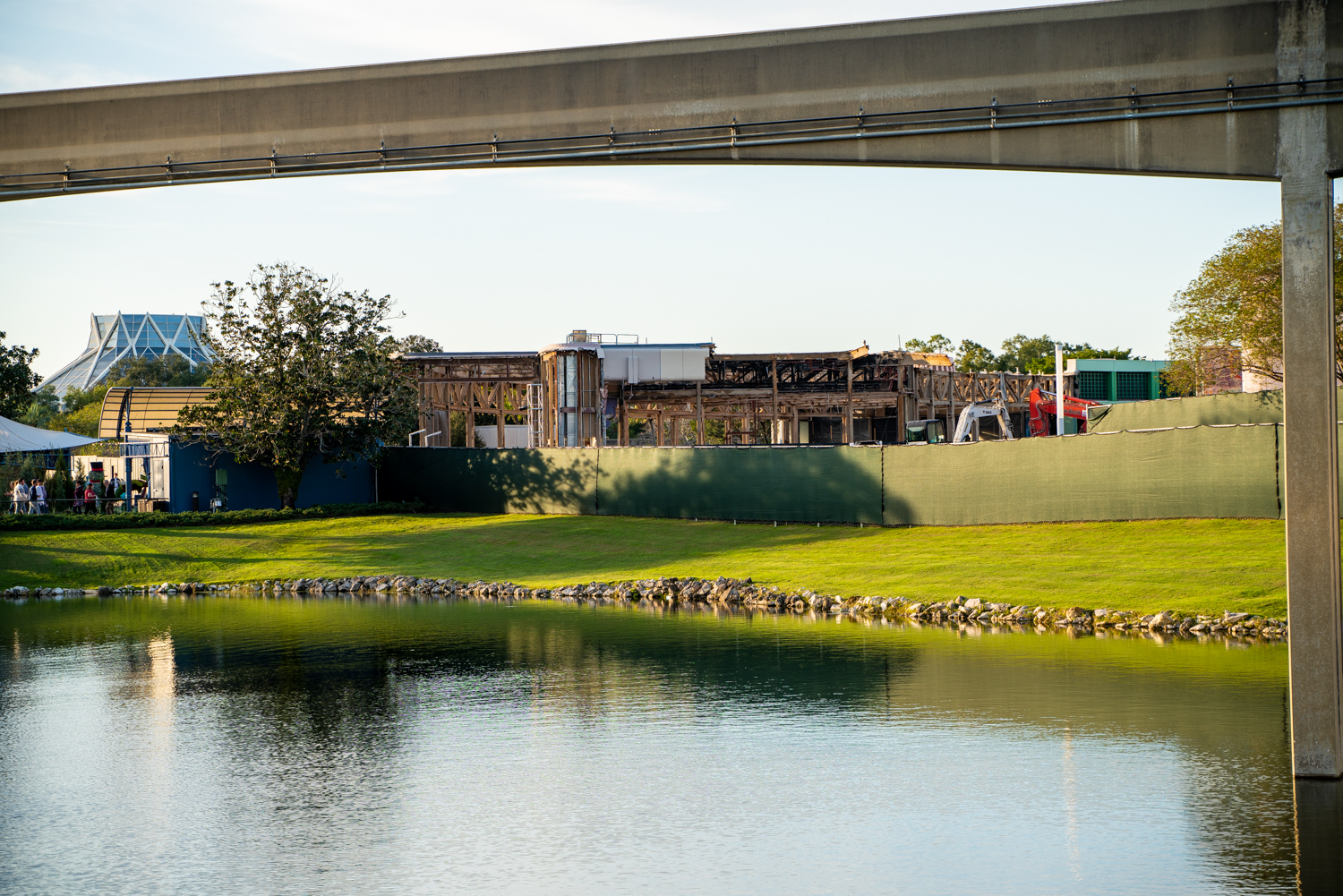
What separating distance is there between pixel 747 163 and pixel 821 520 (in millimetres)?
22737

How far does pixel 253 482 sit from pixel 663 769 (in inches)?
1341

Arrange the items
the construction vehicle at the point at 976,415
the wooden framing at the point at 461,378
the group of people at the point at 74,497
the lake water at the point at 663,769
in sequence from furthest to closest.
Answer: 1. the wooden framing at the point at 461,378
2. the construction vehicle at the point at 976,415
3. the group of people at the point at 74,497
4. the lake water at the point at 663,769

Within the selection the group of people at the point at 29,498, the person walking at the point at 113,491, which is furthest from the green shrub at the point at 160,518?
the person walking at the point at 113,491

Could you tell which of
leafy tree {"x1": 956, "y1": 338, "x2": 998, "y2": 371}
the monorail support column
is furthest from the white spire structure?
the monorail support column

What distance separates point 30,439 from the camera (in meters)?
41.6

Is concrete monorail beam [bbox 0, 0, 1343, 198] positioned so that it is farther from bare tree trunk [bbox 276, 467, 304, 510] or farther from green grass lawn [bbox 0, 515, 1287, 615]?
bare tree trunk [bbox 276, 467, 304, 510]

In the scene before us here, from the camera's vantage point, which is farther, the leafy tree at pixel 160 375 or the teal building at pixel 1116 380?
the leafy tree at pixel 160 375

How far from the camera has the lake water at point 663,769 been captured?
8016mm

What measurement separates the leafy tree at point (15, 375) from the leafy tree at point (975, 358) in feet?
192

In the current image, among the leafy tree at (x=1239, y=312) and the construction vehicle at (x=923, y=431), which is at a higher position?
the leafy tree at (x=1239, y=312)

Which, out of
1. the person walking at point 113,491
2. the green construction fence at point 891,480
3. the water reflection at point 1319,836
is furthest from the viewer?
the person walking at point 113,491

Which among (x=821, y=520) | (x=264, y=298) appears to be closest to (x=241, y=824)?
(x=821, y=520)

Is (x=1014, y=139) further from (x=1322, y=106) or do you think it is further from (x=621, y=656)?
(x=621, y=656)

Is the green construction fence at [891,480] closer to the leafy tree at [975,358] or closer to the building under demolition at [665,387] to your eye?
the building under demolition at [665,387]
